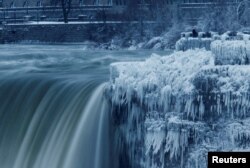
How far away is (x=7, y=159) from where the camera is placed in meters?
14.8

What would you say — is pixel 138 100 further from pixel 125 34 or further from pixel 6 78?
pixel 125 34

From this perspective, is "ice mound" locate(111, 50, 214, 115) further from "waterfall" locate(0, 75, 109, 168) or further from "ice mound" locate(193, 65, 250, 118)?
"waterfall" locate(0, 75, 109, 168)

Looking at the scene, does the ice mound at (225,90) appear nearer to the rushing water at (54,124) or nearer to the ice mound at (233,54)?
the ice mound at (233,54)

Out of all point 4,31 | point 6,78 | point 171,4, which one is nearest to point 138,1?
point 171,4

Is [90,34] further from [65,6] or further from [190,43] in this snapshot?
[190,43]

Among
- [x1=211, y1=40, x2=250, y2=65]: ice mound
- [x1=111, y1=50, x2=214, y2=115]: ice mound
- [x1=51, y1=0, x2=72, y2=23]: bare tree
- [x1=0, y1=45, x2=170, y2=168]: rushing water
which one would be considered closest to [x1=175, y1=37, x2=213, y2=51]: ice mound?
[x1=0, y1=45, x2=170, y2=168]: rushing water

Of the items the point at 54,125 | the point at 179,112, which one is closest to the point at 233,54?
the point at 179,112

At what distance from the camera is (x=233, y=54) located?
11820 mm

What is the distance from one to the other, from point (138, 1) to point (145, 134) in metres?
46.3

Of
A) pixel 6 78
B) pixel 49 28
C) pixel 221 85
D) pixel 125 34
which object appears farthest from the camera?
pixel 49 28

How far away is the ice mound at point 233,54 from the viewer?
1179 centimetres

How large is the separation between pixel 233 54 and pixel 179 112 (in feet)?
5.73

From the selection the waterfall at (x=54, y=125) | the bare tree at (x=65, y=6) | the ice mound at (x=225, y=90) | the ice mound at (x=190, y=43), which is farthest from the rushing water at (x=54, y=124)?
the bare tree at (x=65, y=6)

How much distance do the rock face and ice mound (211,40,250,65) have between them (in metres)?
0.28
